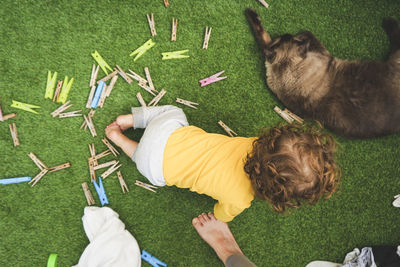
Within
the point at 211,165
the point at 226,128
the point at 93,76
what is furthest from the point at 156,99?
the point at 211,165

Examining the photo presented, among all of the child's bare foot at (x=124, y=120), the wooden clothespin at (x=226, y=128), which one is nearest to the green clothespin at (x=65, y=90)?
the child's bare foot at (x=124, y=120)

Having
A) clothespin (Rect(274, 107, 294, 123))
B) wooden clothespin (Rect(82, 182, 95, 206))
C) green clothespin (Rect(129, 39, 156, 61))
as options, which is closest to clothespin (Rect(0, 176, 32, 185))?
wooden clothespin (Rect(82, 182, 95, 206))

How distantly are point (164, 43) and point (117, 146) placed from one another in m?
1.04

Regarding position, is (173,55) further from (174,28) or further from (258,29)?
(258,29)

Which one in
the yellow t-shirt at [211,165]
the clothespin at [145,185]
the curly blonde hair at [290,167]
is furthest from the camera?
the clothespin at [145,185]

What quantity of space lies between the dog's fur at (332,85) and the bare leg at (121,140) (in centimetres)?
139

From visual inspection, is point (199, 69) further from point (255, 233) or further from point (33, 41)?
point (255, 233)

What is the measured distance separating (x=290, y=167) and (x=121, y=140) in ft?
4.59

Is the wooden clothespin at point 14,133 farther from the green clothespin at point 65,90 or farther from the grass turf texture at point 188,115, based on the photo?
the green clothespin at point 65,90

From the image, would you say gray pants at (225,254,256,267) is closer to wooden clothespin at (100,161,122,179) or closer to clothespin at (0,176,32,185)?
wooden clothespin at (100,161,122,179)

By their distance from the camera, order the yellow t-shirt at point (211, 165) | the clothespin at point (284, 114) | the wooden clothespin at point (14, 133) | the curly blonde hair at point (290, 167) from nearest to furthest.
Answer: the curly blonde hair at point (290, 167)
the yellow t-shirt at point (211, 165)
the wooden clothespin at point (14, 133)
the clothespin at point (284, 114)

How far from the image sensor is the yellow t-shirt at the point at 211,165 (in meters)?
1.82

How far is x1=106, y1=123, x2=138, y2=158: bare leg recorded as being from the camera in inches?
87.6

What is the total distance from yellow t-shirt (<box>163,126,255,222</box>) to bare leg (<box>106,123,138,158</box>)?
471mm
